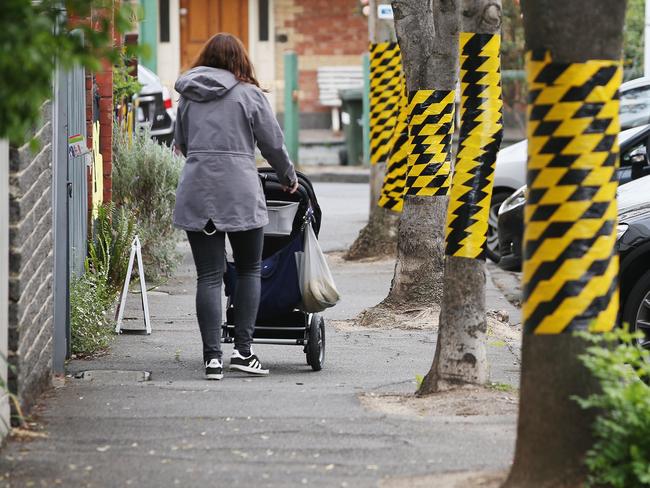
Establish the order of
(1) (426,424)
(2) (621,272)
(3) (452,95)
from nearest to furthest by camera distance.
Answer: (1) (426,424)
(2) (621,272)
(3) (452,95)

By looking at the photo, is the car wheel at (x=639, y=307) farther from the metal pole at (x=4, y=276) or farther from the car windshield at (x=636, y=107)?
the car windshield at (x=636, y=107)

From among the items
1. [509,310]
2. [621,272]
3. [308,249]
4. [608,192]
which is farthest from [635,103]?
[608,192]

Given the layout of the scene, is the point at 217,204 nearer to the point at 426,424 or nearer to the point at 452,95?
the point at 426,424

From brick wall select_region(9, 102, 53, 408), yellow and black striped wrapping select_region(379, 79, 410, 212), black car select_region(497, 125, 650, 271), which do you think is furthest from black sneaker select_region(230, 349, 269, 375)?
yellow and black striped wrapping select_region(379, 79, 410, 212)

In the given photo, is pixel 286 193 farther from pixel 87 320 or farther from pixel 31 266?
pixel 31 266

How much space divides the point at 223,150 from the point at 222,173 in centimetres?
13

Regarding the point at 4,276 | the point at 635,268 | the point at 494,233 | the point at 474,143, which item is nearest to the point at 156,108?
the point at 494,233

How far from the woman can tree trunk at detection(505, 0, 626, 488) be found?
2.89 meters

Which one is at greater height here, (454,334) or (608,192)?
(608,192)

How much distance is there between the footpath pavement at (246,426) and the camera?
5.83 m

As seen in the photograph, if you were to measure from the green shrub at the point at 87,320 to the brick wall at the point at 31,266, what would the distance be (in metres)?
1.09

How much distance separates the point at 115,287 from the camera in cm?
1086

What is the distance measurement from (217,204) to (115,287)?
3.16m

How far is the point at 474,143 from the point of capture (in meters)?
7.43
